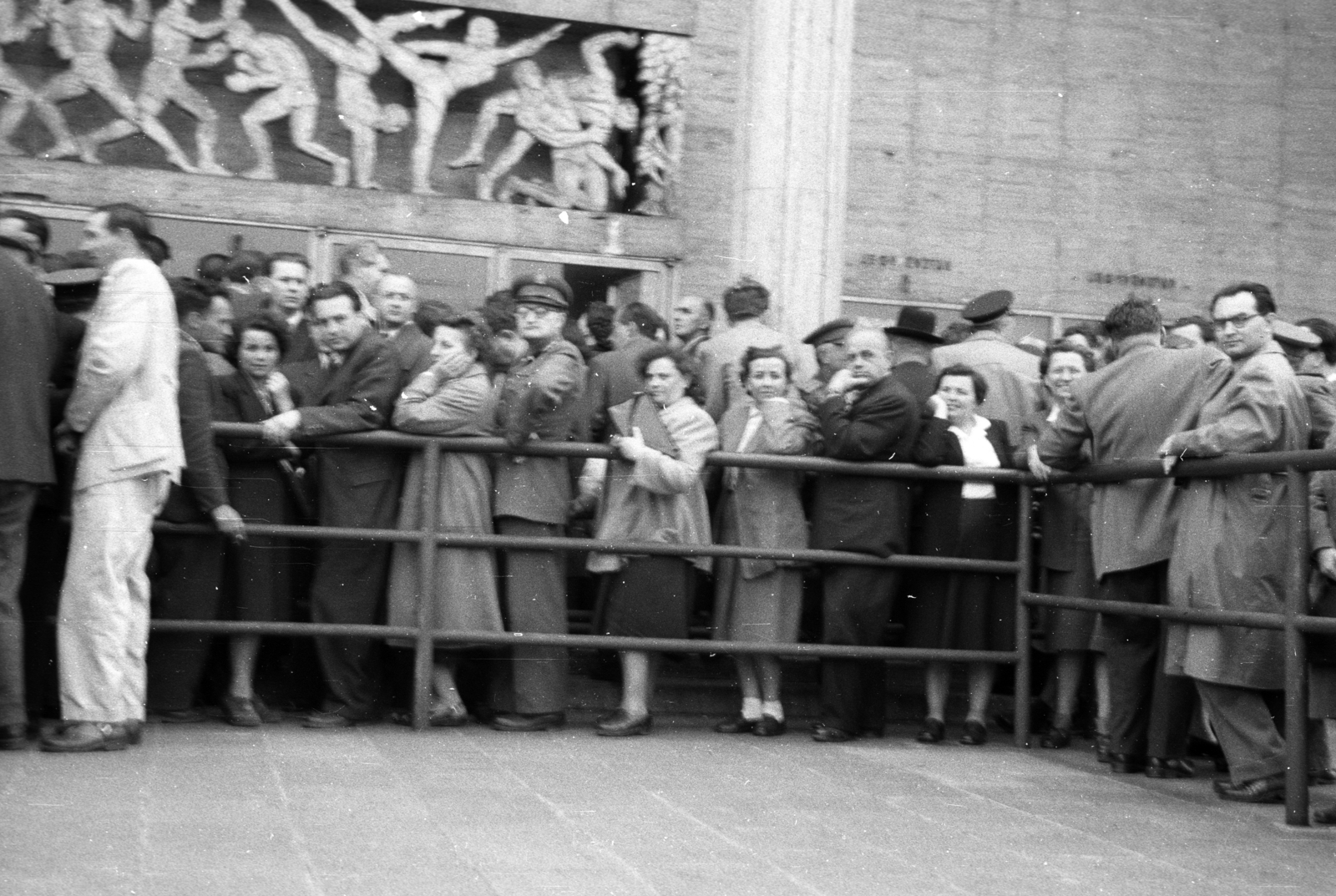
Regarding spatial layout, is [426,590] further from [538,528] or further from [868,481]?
[868,481]

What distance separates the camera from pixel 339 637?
8.46 meters

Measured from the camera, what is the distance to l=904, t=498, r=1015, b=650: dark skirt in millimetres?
9008

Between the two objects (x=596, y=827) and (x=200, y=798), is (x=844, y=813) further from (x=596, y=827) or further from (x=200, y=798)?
(x=200, y=798)

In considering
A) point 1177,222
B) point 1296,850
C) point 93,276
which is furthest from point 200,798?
point 1177,222

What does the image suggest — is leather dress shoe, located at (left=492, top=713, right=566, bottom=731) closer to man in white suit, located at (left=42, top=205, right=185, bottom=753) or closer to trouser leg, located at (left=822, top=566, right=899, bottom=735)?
trouser leg, located at (left=822, top=566, right=899, bottom=735)

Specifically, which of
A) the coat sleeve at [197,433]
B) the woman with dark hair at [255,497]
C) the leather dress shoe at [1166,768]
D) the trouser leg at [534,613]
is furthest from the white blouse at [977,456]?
the coat sleeve at [197,433]

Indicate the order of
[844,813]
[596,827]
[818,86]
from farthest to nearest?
[818,86]
[844,813]
[596,827]

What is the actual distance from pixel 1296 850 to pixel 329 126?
10265 millimetres

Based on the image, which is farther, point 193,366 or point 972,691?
point 972,691

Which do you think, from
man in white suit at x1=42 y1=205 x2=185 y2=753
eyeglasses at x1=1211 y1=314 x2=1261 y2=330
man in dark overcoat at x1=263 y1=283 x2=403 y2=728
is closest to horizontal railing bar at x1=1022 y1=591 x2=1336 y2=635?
eyeglasses at x1=1211 y1=314 x2=1261 y2=330

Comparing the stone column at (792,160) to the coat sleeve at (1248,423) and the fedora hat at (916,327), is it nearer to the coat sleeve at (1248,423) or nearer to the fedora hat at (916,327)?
the fedora hat at (916,327)

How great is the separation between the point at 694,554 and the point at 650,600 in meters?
0.30

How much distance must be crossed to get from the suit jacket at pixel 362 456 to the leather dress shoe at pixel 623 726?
133 centimetres

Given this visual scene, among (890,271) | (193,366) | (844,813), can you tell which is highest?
(890,271)
